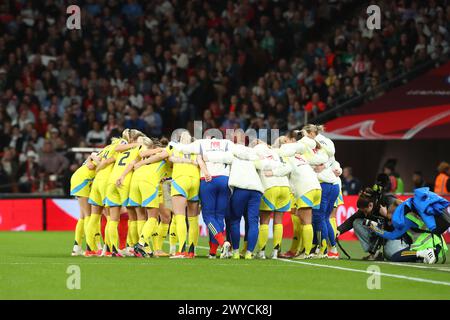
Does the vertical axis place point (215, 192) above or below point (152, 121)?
below

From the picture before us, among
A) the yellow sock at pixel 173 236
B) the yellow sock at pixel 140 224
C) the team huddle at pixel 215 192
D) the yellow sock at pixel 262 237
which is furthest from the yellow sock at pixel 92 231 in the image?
the yellow sock at pixel 262 237

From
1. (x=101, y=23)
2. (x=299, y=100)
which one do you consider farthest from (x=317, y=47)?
(x=101, y=23)

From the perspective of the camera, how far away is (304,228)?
18266mm

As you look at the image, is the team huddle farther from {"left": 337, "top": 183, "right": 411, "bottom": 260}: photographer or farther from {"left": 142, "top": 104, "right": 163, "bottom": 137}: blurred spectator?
{"left": 142, "top": 104, "right": 163, "bottom": 137}: blurred spectator

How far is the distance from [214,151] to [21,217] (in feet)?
49.0

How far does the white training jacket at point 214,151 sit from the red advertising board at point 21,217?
47.4 ft

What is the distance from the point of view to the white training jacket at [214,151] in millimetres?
17688

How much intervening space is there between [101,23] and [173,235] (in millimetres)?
16609

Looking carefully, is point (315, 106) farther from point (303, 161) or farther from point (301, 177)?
point (301, 177)

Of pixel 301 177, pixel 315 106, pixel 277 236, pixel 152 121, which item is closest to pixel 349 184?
pixel 315 106

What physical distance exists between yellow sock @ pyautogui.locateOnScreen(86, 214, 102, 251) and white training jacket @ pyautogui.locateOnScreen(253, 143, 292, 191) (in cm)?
285

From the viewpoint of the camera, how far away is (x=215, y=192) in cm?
1775

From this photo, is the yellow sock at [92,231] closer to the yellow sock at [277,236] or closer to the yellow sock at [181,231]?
the yellow sock at [181,231]
